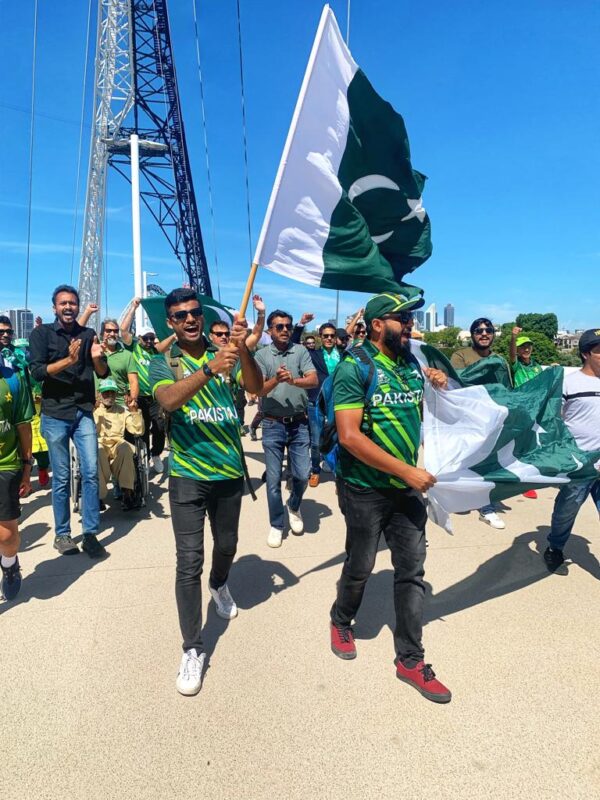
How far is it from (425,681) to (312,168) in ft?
9.78

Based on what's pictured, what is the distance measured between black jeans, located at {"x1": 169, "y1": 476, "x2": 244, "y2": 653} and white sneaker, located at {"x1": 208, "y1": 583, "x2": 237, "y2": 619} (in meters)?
0.52

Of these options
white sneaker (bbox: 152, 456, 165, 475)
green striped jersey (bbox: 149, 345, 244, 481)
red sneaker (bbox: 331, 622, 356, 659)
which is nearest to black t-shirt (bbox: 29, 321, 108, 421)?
green striped jersey (bbox: 149, 345, 244, 481)

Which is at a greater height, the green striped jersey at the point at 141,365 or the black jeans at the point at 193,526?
the green striped jersey at the point at 141,365

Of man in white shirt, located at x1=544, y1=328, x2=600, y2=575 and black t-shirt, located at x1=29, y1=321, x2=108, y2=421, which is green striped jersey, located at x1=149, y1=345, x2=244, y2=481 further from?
man in white shirt, located at x1=544, y1=328, x2=600, y2=575

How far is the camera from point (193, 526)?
2.63 m

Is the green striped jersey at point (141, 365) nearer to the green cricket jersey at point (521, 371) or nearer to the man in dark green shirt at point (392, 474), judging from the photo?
the man in dark green shirt at point (392, 474)

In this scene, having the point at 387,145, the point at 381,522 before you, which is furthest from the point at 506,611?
the point at 387,145

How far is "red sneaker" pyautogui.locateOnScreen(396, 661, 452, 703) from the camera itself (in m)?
2.39

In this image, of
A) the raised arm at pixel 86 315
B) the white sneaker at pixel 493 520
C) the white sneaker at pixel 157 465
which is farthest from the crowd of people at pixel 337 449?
the white sneaker at pixel 157 465

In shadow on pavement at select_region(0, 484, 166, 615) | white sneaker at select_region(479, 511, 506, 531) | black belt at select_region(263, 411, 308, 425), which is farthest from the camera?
white sneaker at select_region(479, 511, 506, 531)

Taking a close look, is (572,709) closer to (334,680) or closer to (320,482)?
(334,680)

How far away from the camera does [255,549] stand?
4328 mm

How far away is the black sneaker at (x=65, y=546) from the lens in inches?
164

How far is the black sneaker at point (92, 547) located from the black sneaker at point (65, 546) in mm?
98
